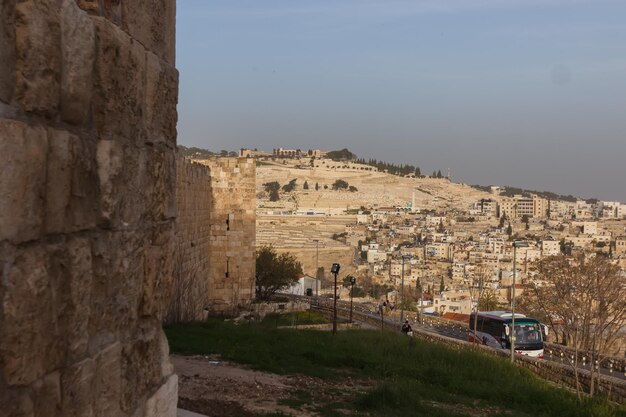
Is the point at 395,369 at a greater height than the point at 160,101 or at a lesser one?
lesser

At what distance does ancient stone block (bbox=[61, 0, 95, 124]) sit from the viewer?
1.58 meters

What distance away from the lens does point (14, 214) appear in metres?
1.39

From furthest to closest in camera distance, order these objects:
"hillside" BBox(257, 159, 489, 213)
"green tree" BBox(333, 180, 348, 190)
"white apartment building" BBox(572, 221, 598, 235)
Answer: "green tree" BBox(333, 180, 348, 190), "hillside" BBox(257, 159, 489, 213), "white apartment building" BBox(572, 221, 598, 235)

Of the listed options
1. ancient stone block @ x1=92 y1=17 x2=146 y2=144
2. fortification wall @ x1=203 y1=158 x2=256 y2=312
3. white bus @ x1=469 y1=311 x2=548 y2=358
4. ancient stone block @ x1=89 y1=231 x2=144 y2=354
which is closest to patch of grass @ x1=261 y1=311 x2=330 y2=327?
fortification wall @ x1=203 y1=158 x2=256 y2=312

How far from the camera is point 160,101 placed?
7.43 ft

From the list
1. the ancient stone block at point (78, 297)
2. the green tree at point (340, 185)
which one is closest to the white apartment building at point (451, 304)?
the ancient stone block at point (78, 297)

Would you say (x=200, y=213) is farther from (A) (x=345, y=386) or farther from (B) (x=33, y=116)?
(B) (x=33, y=116)

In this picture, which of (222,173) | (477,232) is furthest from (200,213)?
(477,232)

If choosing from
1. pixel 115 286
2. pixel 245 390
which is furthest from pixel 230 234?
pixel 115 286

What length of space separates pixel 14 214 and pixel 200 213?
1485 centimetres

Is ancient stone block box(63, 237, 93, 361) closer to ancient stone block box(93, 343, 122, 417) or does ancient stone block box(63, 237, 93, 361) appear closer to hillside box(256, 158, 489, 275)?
ancient stone block box(93, 343, 122, 417)

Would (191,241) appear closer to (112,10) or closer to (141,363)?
(141,363)

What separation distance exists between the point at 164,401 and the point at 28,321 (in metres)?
0.95

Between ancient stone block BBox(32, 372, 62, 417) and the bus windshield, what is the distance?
19.5 m
